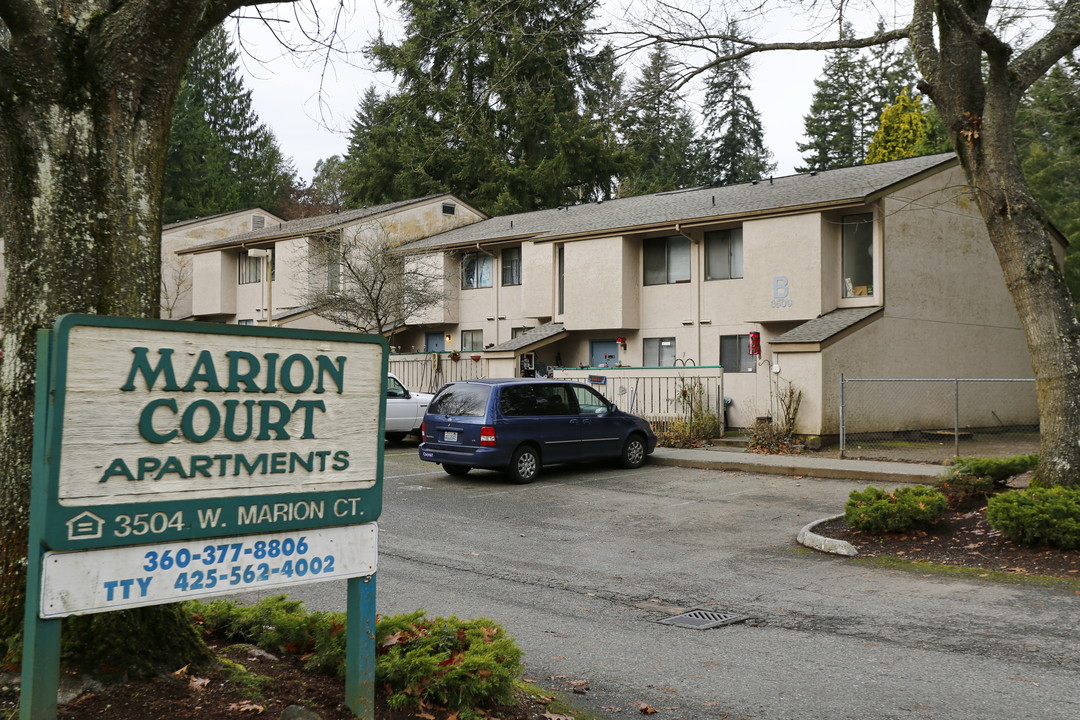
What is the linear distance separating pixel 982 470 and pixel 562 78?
749 cm

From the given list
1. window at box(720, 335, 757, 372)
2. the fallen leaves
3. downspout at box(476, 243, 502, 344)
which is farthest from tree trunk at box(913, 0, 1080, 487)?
downspout at box(476, 243, 502, 344)

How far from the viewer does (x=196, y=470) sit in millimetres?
3570

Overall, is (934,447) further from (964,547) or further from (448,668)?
(448,668)

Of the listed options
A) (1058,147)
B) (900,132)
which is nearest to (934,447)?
(1058,147)

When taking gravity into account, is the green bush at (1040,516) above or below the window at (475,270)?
below

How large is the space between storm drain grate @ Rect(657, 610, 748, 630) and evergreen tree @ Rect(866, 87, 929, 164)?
40391 mm

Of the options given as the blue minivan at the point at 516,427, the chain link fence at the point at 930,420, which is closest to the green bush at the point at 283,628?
the blue minivan at the point at 516,427

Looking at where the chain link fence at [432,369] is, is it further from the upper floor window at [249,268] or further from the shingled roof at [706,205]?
the upper floor window at [249,268]

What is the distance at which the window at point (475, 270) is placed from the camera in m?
32.6

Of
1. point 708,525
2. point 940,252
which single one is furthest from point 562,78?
point 940,252

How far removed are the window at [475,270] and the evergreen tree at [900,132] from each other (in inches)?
853

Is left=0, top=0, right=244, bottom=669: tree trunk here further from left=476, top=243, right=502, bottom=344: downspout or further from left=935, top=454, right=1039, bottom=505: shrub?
left=476, top=243, right=502, bottom=344: downspout

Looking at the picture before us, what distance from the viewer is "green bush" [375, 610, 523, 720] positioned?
14.4ft

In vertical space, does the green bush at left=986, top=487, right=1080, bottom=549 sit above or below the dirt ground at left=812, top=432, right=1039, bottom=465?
below
